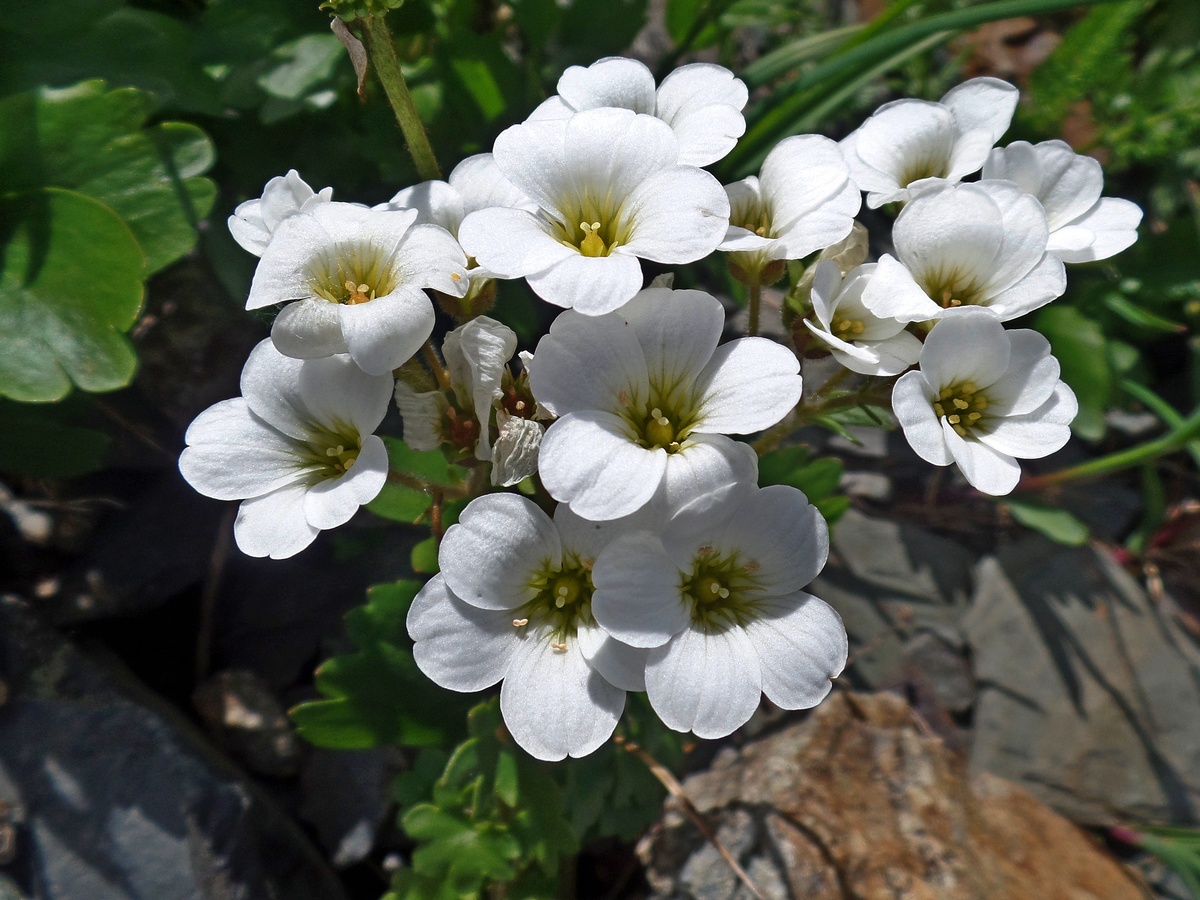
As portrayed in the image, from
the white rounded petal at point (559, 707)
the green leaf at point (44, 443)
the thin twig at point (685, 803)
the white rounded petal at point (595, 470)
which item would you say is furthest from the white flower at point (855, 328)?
the green leaf at point (44, 443)

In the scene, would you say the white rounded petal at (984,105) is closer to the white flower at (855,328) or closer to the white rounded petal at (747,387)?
the white flower at (855,328)

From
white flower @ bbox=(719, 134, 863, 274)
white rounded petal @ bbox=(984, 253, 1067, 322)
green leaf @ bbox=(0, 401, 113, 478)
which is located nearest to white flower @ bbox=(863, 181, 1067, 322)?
white rounded petal @ bbox=(984, 253, 1067, 322)

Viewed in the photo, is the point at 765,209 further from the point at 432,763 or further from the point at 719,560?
the point at 432,763

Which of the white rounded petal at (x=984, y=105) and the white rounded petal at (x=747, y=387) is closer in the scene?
the white rounded petal at (x=747, y=387)

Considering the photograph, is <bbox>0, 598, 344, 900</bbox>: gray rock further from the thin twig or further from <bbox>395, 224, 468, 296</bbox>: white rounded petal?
<bbox>395, 224, 468, 296</bbox>: white rounded petal

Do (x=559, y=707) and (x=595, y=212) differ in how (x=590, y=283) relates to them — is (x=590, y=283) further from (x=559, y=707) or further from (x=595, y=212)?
(x=559, y=707)

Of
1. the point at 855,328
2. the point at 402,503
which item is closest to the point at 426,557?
the point at 402,503

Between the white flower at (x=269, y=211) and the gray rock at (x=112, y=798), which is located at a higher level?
the white flower at (x=269, y=211)
